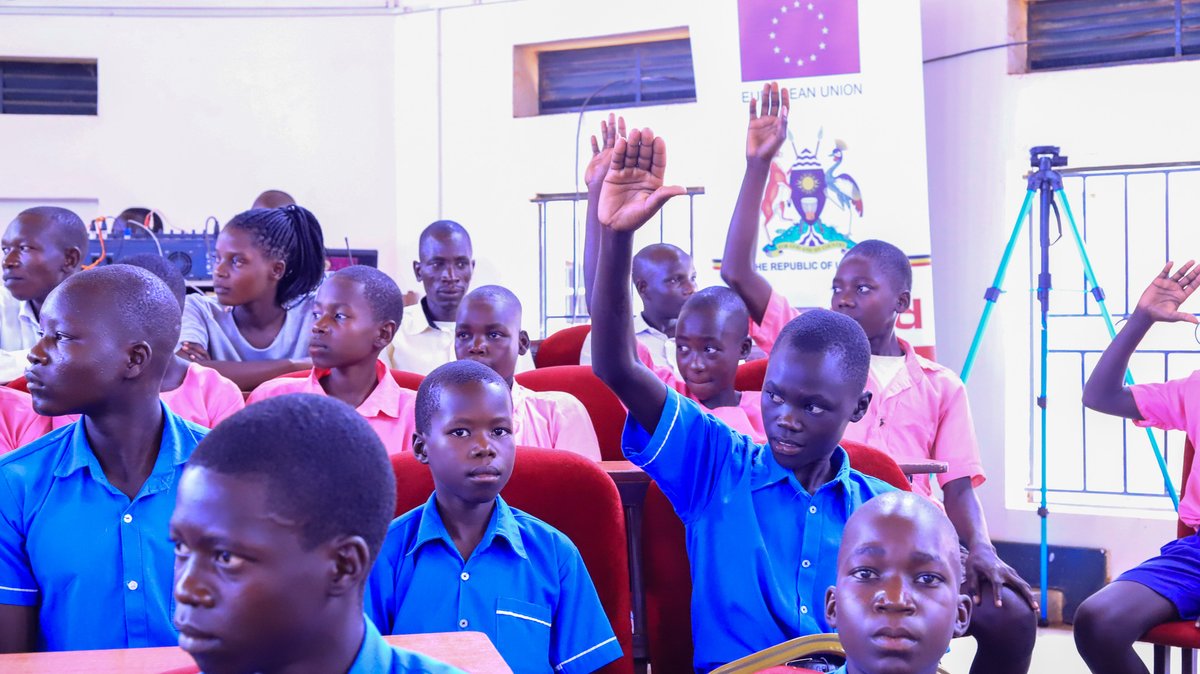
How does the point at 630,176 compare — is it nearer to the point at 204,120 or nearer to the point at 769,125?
the point at 769,125

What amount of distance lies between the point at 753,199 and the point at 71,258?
6.42 ft

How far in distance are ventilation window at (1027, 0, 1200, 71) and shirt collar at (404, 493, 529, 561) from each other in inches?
157

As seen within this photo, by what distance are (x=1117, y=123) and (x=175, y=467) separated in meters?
4.24

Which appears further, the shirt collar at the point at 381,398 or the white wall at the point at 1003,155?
the white wall at the point at 1003,155

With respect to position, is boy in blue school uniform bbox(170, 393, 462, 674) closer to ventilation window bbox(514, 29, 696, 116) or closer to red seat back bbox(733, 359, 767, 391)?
red seat back bbox(733, 359, 767, 391)

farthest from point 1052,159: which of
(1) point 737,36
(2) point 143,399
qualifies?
(2) point 143,399

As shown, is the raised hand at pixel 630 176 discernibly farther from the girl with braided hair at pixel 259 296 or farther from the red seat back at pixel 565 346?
the red seat back at pixel 565 346

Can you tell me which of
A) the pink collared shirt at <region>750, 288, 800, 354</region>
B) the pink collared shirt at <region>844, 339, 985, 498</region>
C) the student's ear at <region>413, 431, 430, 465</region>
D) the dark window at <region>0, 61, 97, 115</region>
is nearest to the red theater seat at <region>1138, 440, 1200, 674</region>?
the pink collared shirt at <region>844, 339, 985, 498</region>

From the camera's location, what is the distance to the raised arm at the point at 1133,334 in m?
3.03

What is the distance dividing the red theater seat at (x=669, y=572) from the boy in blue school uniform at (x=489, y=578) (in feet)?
0.71

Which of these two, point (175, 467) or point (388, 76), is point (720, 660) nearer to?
point (175, 467)

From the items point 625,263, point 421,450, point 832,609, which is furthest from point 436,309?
point 832,609

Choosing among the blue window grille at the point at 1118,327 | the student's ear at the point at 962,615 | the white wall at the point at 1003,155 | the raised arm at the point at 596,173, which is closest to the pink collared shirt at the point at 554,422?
the raised arm at the point at 596,173

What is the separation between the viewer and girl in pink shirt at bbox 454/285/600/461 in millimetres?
2854
